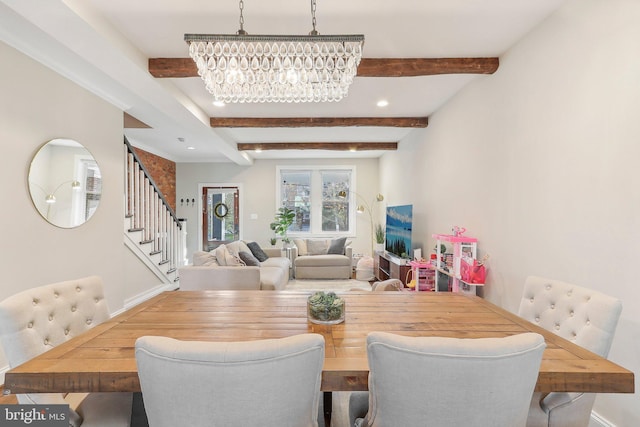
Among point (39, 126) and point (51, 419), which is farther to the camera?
point (39, 126)

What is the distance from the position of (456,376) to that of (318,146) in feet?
17.5

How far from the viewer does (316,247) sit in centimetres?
669

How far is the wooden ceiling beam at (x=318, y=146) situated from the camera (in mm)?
5809

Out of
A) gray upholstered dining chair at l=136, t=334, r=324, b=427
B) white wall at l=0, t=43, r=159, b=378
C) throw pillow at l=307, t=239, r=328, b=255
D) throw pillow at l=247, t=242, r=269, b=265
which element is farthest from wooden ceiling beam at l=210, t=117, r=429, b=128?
gray upholstered dining chair at l=136, t=334, r=324, b=427

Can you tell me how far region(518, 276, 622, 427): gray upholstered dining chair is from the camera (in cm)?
121

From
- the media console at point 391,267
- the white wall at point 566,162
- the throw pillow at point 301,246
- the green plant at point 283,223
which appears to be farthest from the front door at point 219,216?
the white wall at point 566,162

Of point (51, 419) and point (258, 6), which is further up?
point (258, 6)

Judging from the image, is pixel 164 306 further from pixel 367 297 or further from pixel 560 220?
pixel 560 220

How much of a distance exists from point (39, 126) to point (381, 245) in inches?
200

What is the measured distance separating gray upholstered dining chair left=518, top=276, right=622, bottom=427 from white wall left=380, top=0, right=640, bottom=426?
41 centimetres

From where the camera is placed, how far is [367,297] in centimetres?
188

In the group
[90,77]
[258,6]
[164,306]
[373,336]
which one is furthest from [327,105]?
[373,336]

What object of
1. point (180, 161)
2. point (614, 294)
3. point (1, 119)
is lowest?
point (614, 294)

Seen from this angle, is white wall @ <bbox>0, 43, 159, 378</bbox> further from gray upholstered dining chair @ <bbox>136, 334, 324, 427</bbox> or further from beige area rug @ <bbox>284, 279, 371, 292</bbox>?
beige area rug @ <bbox>284, 279, 371, 292</bbox>
